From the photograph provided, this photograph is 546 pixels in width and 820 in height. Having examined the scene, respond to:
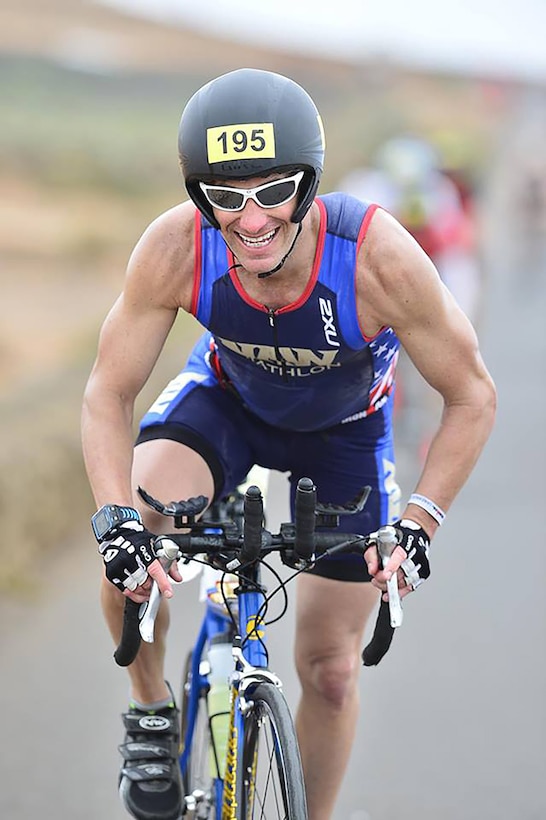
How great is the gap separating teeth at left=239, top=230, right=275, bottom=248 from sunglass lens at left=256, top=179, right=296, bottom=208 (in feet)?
0.27

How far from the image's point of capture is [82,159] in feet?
96.7

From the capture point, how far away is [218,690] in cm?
414

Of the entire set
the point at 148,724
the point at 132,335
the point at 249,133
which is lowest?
the point at 148,724

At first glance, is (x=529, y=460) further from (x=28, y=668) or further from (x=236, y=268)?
(x=236, y=268)

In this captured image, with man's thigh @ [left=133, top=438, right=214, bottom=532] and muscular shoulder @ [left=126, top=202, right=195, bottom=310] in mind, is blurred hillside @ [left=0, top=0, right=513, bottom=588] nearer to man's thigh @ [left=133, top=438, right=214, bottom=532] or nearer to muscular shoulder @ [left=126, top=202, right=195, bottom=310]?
man's thigh @ [left=133, top=438, right=214, bottom=532]

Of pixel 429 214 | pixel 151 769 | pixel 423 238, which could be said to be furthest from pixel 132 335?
pixel 429 214

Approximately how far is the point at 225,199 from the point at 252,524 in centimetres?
83

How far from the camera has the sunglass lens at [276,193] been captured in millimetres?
3432

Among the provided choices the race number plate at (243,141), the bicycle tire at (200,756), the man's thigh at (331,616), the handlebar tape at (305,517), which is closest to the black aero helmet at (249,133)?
the race number plate at (243,141)

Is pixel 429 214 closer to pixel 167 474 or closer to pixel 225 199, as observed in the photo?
pixel 167 474

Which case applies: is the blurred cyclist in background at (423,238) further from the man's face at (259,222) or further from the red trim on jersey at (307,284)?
the man's face at (259,222)

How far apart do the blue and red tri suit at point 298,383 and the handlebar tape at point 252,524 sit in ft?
2.20

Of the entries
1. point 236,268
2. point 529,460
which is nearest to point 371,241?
point 236,268

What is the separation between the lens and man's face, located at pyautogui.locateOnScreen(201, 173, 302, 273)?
11.3 feet
